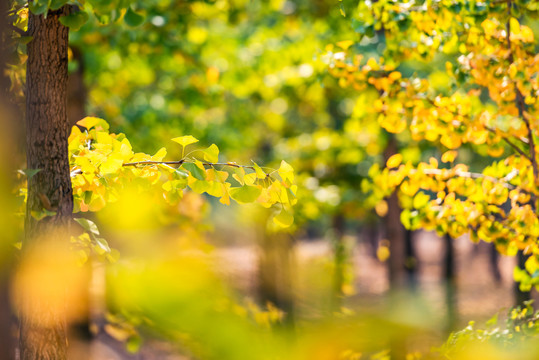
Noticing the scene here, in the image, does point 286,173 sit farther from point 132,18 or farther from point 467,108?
point 467,108

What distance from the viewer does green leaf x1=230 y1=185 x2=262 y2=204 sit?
225cm

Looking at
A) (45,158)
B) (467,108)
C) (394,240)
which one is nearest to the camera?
(45,158)

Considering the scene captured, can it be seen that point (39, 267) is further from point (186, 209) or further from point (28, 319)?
point (186, 209)

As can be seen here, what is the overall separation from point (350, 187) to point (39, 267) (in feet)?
34.3

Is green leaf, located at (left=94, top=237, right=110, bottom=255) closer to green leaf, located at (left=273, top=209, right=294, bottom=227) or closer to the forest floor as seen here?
green leaf, located at (left=273, top=209, right=294, bottom=227)

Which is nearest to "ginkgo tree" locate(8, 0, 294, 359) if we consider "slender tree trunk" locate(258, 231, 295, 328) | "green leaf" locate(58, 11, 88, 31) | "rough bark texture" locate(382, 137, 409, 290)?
"green leaf" locate(58, 11, 88, 31)

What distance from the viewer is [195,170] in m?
2.23

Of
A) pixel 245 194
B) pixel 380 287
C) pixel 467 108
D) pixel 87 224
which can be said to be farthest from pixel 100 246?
pixel 380 287

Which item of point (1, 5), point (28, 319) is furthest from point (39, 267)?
point (1, 5)

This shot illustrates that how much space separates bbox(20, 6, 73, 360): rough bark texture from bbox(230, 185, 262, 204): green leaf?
688 millimetres

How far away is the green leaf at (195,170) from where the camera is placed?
7.25 ft

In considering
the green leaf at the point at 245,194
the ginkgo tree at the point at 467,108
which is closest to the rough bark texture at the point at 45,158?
the green leaf at the point at 245,194

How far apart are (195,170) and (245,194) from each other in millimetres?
234

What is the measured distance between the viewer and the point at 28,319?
215 centimetres
